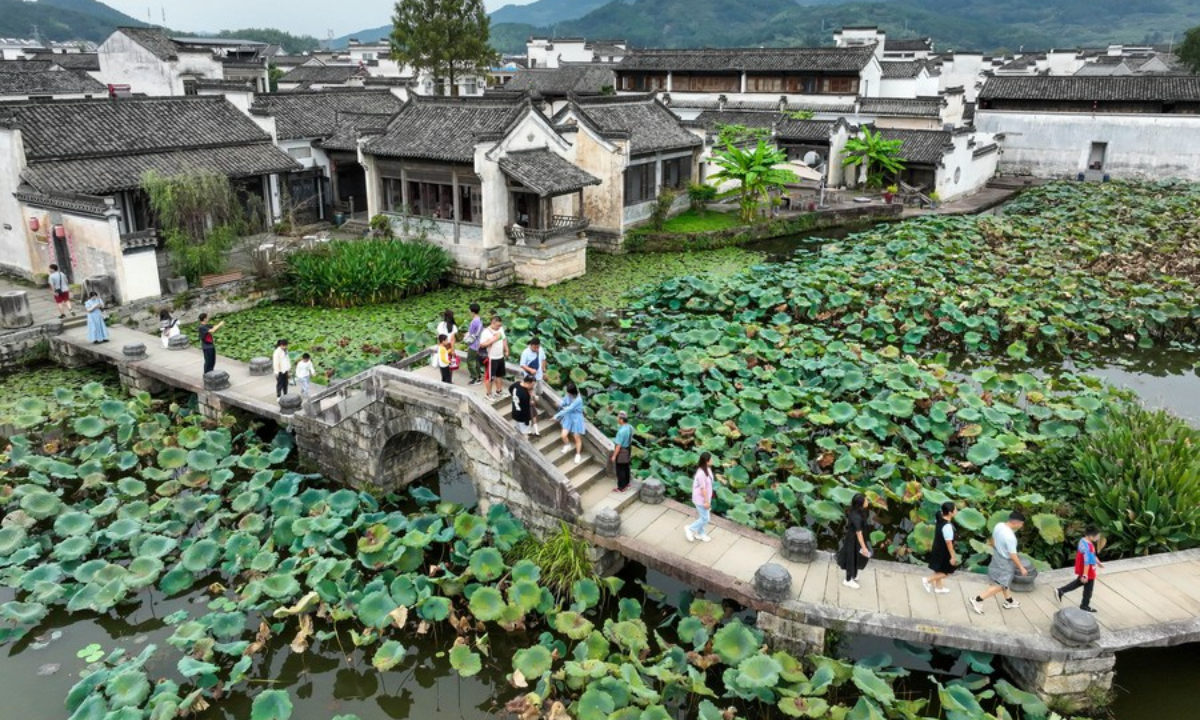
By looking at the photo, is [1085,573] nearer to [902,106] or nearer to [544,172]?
[544,172]

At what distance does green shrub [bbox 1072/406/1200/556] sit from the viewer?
12742 millimetres

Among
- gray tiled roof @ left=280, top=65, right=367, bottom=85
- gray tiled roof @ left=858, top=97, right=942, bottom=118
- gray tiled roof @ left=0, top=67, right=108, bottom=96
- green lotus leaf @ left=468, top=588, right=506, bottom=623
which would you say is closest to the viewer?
green lotus leaf @ left=468, top=588, right=506, bottom=623

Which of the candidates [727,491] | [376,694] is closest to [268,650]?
[376,694]

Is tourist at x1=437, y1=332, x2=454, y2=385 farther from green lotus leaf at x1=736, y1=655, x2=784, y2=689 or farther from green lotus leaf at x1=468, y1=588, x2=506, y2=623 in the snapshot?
green lotus leaf at x1=736, y1=655, x2=784, y2=689

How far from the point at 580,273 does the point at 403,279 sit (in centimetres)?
710

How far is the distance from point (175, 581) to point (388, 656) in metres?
4.24

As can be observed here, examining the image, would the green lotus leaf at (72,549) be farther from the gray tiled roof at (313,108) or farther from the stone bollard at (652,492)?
the gray tiled roof at (313,108)

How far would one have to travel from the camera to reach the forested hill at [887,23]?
15850 cm

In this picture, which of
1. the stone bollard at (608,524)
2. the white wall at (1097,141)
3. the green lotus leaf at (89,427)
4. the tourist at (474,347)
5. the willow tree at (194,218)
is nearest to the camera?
the stone bollard at (608,524)

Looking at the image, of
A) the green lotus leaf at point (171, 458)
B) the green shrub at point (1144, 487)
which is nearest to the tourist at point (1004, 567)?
the green shrub at point (1144, 487)

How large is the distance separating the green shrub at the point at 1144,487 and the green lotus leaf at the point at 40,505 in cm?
1828

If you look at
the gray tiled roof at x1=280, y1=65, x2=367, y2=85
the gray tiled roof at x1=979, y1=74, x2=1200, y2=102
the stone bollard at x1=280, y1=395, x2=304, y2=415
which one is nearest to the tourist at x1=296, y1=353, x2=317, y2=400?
the stone bollard at x1=280, y1=395, x2=304, y2=415

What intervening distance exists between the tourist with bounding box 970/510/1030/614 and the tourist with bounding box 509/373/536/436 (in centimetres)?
763

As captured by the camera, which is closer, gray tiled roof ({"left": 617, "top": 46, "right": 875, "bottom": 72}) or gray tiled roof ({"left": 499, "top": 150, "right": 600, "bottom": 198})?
gray tiled roof ({"left": 499, "top": 150, "right": 600, "bottom": 198})
